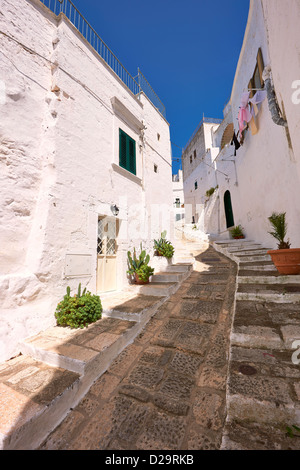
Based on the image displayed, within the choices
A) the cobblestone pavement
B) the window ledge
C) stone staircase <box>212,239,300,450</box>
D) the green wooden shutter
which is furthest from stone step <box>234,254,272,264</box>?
the green wooden shutter

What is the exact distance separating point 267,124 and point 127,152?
437 cm

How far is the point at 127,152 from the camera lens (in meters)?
5.86

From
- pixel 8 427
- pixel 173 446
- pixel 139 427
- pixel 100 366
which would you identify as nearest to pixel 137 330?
pixel 100 366

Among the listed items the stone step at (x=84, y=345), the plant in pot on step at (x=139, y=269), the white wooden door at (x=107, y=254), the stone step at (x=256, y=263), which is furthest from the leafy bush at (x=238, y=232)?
the stone step at (x=84, y=345)

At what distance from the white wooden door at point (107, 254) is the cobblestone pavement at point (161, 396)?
190 centimetres

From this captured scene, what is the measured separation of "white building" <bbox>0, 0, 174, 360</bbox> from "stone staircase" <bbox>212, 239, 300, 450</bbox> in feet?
9.81

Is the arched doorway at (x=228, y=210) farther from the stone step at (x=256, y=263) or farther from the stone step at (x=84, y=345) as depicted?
the stone step at (x=84, y=345)

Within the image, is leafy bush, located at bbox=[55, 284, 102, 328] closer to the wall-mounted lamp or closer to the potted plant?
the wall-mounted lamp

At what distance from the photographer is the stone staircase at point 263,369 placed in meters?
1.48

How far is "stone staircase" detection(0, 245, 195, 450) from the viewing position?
1.61 m

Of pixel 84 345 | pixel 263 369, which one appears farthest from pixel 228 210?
pixel 84 345

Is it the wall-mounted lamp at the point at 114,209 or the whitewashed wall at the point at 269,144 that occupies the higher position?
the whitewashed wall at the point at 269,144

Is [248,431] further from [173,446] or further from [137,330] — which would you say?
[137,330]

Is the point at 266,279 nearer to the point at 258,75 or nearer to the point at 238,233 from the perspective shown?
the point at 238,233
